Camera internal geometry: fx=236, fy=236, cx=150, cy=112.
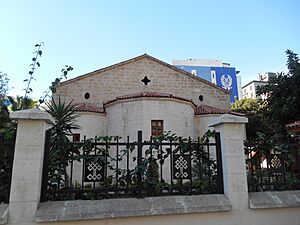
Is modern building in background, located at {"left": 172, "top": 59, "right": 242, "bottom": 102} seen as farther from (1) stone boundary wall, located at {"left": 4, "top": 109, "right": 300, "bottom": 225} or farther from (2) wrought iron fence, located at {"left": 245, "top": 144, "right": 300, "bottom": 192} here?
(1) stone boundary wall, located at {"left": 4, "top": 109, "right": 300, "bottom": 225}

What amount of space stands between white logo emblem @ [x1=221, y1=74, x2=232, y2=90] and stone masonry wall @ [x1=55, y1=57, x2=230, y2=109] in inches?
1538

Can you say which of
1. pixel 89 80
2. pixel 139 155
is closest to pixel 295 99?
pixel 139 155

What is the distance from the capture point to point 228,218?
384 cm

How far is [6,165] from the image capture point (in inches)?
146

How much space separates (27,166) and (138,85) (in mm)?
17054

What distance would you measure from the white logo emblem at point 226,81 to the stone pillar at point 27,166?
5822 cm

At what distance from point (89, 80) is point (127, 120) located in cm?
686

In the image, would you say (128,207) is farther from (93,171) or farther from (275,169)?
(275,169)

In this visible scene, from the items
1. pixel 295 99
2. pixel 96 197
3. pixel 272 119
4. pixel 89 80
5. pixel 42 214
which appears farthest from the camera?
pixel 89 80

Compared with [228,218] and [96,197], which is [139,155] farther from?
[228,218]

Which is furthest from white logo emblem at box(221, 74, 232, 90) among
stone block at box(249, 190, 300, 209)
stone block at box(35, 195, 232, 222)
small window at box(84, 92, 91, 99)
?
stone block at box(35, 195, 232, 222)

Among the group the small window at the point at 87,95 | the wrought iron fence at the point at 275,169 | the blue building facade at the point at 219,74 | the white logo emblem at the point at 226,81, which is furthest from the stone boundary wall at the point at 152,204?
the white logo emblem at the point at 226,81

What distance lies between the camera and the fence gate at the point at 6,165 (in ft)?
11.7

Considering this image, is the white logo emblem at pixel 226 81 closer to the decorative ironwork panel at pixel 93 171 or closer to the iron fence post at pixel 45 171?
the decorative ironwork panel at pixel 93 171
